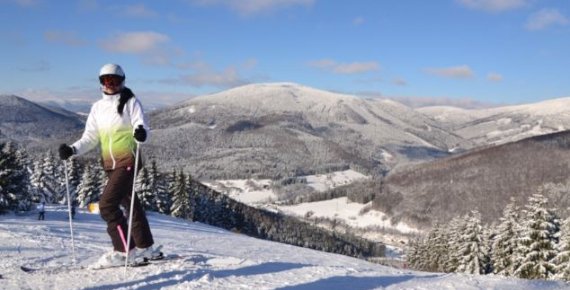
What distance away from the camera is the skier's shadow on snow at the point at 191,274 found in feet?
25.6

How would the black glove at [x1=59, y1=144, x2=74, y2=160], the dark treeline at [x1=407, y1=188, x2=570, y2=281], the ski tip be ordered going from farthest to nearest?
1. the dark treeline at [x1=407, y1=188, x2=570, y2=281]
2. the ski tip
3. the black glove at [x1=59, y1=144, x2=74, y2=160]

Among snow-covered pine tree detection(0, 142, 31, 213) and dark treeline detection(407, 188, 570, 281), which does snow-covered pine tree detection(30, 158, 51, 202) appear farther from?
dark treeline detection(407, 188, 570, 281)

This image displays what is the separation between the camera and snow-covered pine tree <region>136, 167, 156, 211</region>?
175ft

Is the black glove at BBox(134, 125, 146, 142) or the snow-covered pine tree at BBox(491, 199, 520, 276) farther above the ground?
the black glove at BBox(134, 125, 146, 142)

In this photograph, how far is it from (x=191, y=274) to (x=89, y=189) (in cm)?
4835

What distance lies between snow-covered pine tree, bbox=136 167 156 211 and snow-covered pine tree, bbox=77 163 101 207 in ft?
13.9

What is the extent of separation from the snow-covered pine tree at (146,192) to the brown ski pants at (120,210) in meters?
45.0

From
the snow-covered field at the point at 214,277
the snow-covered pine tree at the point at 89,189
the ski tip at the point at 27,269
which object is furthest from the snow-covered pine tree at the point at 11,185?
the ski tip at the point at 27,269

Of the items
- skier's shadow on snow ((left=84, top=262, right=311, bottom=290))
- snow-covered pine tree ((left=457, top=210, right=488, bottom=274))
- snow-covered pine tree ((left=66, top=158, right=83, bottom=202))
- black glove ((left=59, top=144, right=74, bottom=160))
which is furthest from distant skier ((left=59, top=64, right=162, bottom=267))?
snow-covered pine tree ((left=66, top=158, right=83, bottom=202))

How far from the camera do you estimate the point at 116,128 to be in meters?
8.16

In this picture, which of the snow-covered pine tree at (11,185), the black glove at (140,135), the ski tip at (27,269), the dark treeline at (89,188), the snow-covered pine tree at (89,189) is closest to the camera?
the black glove at (140,135)

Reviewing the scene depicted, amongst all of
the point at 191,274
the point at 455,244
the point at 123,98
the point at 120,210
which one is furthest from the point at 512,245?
the point at 123,98

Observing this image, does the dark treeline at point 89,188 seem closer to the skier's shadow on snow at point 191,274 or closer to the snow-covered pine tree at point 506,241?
the snow-covered pine tree at point 506,241

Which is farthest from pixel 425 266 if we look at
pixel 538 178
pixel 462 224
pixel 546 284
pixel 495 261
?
pixel 538 178
